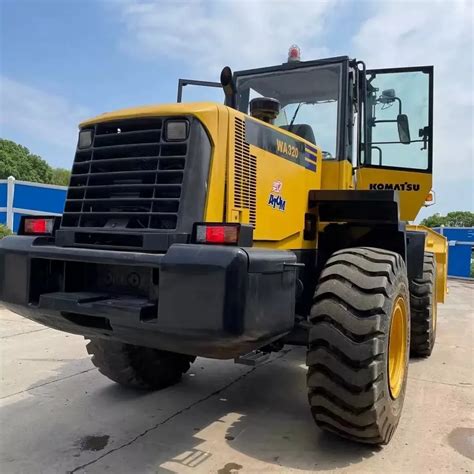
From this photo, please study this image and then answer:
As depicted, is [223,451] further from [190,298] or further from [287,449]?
[190,298]

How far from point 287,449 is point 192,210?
1.72 metres

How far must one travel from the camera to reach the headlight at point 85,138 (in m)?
3.51

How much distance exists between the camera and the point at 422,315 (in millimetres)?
5766

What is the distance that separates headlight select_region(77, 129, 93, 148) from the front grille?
0.04 m

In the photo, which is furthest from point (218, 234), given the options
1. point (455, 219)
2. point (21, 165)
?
point (455, 219)

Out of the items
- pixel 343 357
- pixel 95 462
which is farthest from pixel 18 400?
pixel 343 357

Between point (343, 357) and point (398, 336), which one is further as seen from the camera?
point (398, 336)

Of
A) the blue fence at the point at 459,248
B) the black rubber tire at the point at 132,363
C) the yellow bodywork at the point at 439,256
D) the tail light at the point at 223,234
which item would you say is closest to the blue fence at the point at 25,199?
the yellow bodywork at the point at 439,256

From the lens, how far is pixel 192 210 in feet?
9.99

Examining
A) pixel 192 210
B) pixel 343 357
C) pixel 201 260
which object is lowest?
pixel 343 357

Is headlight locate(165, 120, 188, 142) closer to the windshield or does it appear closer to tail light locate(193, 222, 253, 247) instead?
tail light locate(193, 222, 253, 247)

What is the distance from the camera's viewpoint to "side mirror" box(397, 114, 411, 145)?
5266 mm

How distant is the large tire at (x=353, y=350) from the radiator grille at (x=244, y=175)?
0.67 metres

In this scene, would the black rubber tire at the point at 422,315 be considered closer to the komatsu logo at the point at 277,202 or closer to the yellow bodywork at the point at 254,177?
the yellow bodywork at the point at 254,177
